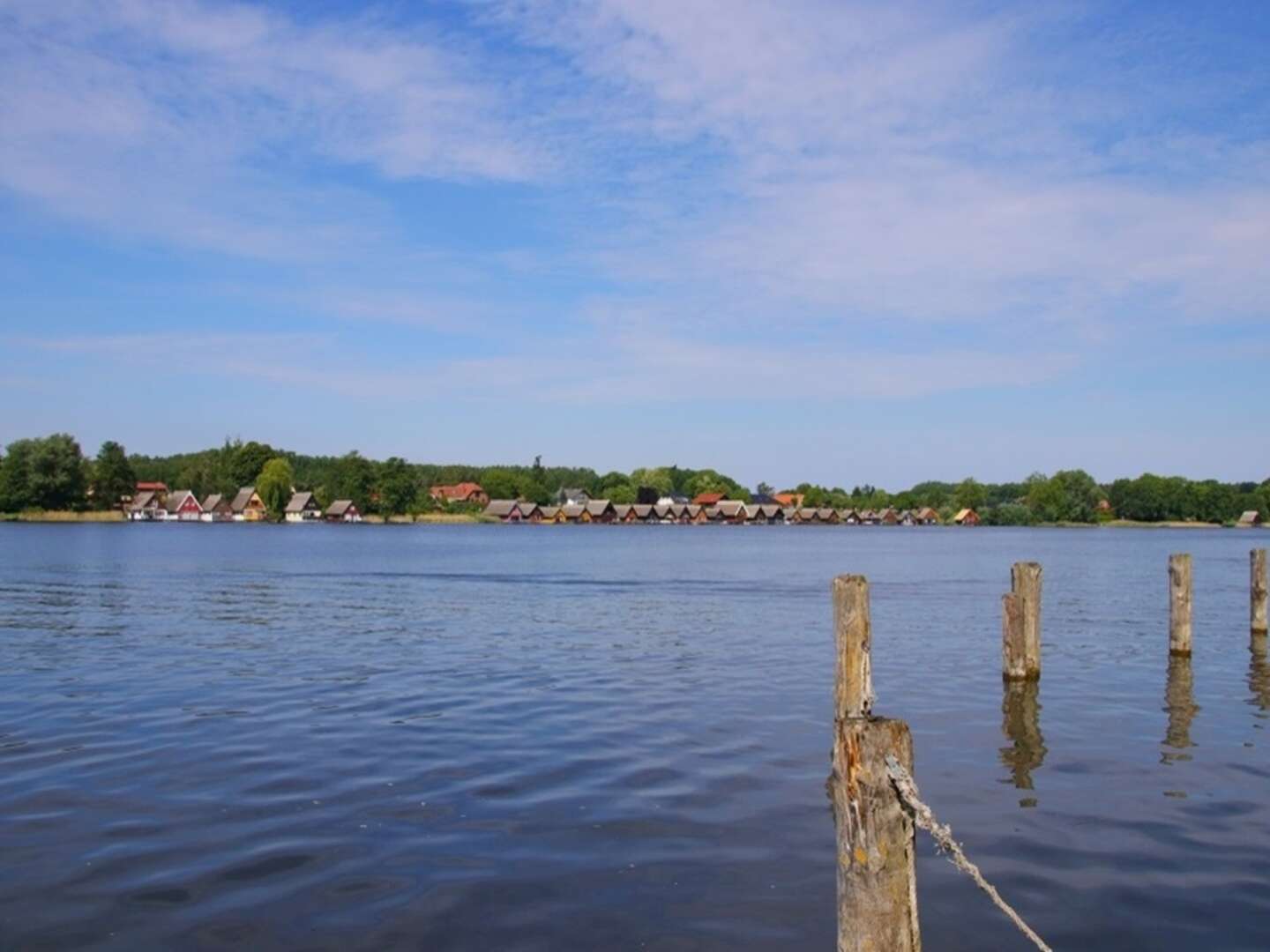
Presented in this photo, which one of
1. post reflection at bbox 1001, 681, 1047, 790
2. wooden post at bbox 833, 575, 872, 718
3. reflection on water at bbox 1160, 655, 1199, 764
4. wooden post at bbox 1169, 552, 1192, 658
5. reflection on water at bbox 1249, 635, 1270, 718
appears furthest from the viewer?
wooden post at bbox 1169, 552, 1192, 658

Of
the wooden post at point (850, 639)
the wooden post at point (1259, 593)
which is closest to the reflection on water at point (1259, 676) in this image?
the wooden post at point (1259, 593)

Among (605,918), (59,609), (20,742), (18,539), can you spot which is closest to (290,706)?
(20,742)

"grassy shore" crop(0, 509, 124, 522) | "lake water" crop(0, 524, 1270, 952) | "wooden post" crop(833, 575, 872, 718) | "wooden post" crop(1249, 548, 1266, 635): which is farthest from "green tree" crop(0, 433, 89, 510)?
"wooden post" crop(833, 575, 872, 718)

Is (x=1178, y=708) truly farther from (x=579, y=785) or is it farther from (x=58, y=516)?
(x=58, y=516)

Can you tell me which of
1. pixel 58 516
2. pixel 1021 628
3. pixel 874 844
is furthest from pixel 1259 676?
pixel 58 516

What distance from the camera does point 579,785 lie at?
1279 cm

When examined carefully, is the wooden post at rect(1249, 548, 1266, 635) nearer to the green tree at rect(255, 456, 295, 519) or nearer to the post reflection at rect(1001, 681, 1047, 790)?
the post reflection at rect(1001, 681, 1047, 790)

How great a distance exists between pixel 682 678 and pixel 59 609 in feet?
75.1

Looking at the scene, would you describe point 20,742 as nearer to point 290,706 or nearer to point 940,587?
point 290,706

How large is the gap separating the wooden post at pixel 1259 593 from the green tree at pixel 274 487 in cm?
18474

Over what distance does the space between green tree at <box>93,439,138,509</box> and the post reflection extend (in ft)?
586

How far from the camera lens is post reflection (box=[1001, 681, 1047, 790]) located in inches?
550

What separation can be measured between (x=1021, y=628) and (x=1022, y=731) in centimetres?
454

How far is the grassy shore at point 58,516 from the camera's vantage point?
164m
